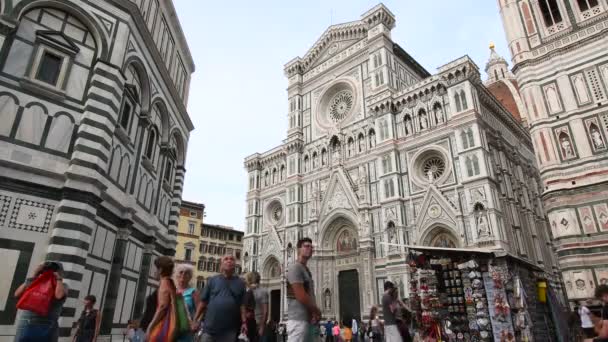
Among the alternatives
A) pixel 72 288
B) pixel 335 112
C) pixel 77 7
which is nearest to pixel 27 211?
pixel 72 288

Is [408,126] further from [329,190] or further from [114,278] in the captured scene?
[114,278]

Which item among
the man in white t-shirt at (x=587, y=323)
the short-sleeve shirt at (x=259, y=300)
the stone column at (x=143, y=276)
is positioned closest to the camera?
the short-sleeve shirt at (x=259, y=300)

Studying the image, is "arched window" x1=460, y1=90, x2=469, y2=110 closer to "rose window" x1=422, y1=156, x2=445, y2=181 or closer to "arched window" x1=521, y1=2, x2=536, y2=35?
"rose window" x1=422, y1=156, x2=445, y2=181

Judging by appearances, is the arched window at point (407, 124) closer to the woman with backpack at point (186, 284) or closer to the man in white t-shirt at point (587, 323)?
the man in white t-shirt at point (587, 323)

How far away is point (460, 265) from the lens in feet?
37.2

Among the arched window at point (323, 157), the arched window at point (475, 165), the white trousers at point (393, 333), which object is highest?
the arched window at point (323, 157)

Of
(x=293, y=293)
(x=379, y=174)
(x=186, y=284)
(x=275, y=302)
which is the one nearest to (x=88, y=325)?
(x=186, y=284)

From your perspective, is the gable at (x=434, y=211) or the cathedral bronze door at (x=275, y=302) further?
the cathedral bronze door at (x=275, y=302)

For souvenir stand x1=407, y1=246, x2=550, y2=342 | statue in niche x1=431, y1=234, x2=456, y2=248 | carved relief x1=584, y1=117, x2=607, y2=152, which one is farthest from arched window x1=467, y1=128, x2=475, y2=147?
souvenir stand x1=407, y1=246, x2=550, y2=342

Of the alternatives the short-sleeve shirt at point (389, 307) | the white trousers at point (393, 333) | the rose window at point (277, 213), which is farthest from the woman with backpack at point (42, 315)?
the rose window at point (277, 213)

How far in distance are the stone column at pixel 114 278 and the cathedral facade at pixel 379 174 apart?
38.3 ft

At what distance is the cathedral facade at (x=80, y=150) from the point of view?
8.55 m

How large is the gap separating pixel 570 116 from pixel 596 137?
4.67 ft

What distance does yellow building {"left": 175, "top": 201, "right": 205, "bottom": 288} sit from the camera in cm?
4366
